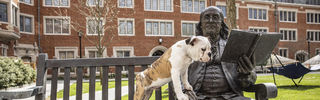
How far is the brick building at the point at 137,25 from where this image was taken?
59.7 ft

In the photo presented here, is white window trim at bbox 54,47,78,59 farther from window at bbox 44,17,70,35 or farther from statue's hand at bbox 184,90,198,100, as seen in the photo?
statue's hand at bbox 184,90,198,100

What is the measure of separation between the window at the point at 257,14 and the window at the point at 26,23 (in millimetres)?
22125

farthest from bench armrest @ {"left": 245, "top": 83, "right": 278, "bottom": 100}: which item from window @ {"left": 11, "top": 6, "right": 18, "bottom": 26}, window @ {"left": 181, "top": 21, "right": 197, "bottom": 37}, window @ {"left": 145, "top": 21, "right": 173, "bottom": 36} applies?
window @ {"left": 181, "top": 21, "right": 197, "bottom": 37}

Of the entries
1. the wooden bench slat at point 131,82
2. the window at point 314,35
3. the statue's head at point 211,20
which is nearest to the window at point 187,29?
the window at point 314,35

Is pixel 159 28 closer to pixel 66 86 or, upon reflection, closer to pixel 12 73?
pixel 12 73

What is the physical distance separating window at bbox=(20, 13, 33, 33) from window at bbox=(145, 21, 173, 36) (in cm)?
1005

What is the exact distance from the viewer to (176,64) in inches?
55.4

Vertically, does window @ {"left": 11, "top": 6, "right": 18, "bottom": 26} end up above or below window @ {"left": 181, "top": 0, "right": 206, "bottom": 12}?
below

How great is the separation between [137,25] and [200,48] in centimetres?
2028

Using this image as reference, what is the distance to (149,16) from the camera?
2166 centimetres

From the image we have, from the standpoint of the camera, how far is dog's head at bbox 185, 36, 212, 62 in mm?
1243

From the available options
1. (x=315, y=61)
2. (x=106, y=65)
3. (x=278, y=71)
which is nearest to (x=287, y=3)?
(x=315, y=61)

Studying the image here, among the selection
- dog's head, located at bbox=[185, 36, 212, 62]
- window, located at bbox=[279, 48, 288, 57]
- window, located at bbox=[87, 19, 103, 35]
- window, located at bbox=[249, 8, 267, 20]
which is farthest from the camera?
window, located at bbox=[279, 48, 288, 57]

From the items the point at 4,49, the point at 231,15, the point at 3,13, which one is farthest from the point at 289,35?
the point at 4,49
